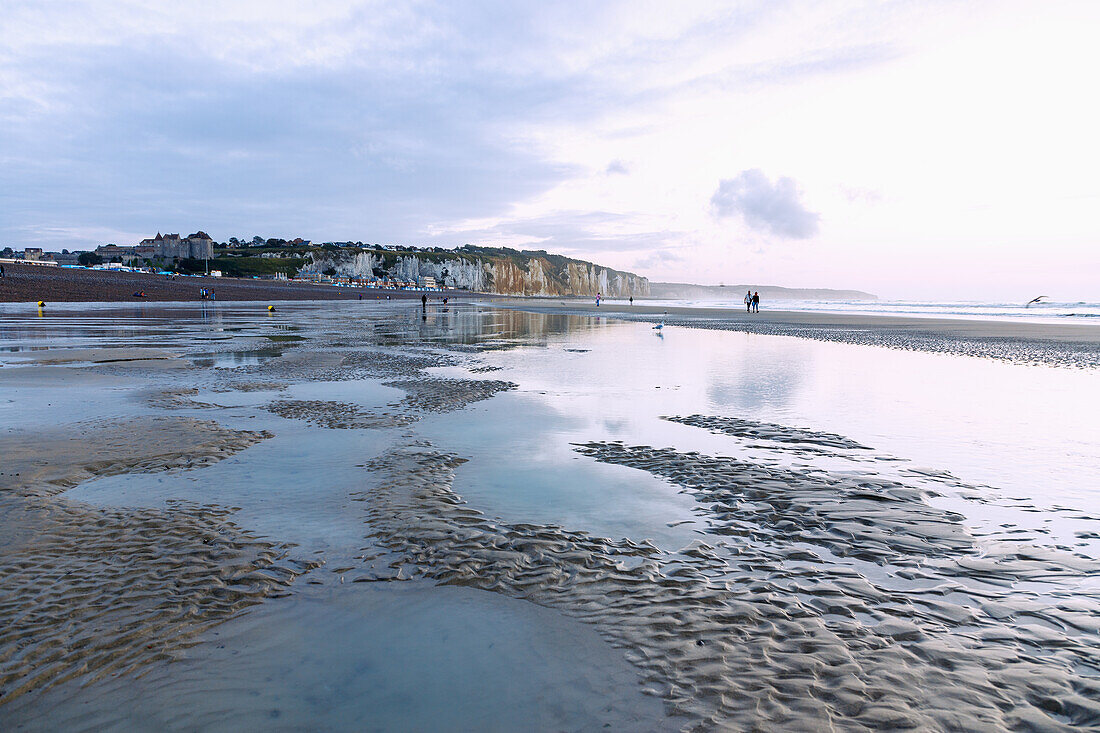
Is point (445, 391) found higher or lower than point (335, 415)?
higher

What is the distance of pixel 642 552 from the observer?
222 inches

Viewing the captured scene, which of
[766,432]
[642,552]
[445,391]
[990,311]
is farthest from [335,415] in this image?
[990,311]

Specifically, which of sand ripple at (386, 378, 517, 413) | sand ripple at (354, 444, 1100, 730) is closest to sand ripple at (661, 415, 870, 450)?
sand ripple at (354, 444, 1100, 730)

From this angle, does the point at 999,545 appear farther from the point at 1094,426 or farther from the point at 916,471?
the point at 1094,426

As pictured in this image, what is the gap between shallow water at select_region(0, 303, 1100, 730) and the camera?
3604mm

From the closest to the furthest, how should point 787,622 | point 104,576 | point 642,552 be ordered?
point 787,622, point 104,576, point 642,552

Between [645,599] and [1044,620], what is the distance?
10.3 feet

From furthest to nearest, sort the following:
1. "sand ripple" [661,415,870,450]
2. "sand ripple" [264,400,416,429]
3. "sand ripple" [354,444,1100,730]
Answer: "sand ripple" [264,400,416,429] → "sand ripple" [661,415,870,450] → "sand ripple" [354,444,1100,730]

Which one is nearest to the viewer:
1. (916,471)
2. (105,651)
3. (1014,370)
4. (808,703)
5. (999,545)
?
(808,703)

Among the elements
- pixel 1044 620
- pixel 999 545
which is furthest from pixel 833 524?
pixel 1044 620

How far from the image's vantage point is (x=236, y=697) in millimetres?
3578

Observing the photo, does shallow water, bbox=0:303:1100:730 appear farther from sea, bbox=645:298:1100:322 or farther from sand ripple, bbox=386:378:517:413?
sea, bbox=645:298:1100:322

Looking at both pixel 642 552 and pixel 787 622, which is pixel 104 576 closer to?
pixel 642 552

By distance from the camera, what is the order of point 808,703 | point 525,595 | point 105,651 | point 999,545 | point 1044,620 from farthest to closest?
point 999,545 → point 525,595 → point 1044,620 → point 105,651 → point 808,703
